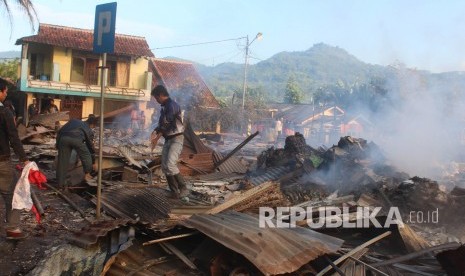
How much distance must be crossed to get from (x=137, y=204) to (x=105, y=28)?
2.55 meters

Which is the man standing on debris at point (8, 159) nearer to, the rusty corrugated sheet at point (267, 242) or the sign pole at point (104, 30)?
the sign pole at point (104, 30)

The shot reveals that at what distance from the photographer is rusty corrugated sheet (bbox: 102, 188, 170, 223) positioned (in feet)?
20.3

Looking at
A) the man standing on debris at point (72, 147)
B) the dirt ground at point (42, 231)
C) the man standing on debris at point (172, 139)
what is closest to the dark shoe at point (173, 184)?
the man standing on debris at point (172, 139)

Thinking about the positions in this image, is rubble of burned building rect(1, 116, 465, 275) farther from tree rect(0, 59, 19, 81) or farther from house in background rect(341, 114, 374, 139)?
tree rect(0, 59, 19, 81)

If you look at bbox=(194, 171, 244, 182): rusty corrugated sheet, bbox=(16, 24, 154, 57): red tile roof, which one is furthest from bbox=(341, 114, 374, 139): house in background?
bbox=(16, 24, 154, 57): red tile roof

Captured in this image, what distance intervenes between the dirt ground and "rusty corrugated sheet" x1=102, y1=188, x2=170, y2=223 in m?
0.34

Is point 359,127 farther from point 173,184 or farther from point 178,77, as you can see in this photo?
point 173,184

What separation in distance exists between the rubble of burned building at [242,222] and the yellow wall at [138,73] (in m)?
18.5

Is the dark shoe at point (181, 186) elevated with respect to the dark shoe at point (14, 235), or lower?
elevated

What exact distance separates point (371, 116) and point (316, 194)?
45.6 feet

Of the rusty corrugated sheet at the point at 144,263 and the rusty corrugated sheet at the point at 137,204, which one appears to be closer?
the rusty corrugated sheet at the point at 144,263

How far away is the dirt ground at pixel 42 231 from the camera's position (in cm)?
461

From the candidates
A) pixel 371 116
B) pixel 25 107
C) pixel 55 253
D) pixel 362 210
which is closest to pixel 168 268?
pixel 55 253

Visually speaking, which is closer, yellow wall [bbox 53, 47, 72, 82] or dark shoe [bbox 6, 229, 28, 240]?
dark shoe [bbox 6, 229, 28, 240]
